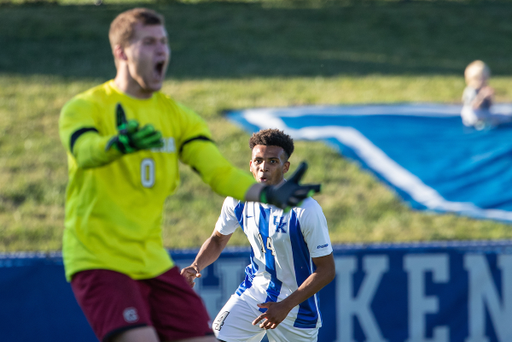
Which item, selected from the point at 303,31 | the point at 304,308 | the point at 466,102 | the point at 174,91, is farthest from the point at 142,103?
the point at 303,31

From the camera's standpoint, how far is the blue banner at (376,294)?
22.3 feet

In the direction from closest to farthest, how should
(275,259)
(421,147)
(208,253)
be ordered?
(275,259), (208,253), (421,147)

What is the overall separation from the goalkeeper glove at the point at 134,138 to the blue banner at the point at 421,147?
8.65 metres

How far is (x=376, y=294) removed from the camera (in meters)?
7.01

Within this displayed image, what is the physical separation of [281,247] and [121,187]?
5.10 ft

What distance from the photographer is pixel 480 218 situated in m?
10.6

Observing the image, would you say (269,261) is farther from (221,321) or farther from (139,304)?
(139,304)

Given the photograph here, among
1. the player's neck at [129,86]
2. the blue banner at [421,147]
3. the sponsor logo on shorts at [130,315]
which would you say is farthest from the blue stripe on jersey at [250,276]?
the blue banner at [421,147]

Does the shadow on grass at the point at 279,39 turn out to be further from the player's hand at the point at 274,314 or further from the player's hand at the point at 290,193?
the player's hand at the point at 290,193

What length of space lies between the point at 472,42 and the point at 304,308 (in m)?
19.5

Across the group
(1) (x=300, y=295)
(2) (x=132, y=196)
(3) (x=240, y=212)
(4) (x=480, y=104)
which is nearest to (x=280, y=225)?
(3) (x=240, y=212)

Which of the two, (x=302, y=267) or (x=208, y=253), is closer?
Result: (x=302, y=267)

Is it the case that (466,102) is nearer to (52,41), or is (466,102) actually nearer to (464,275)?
(464,275)

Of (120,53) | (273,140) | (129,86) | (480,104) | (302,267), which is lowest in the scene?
(302,267)
